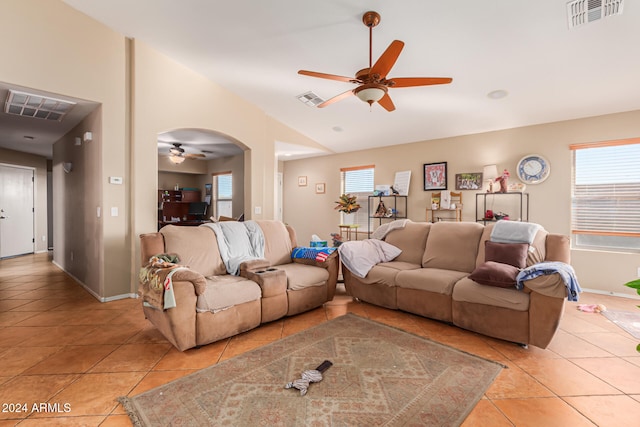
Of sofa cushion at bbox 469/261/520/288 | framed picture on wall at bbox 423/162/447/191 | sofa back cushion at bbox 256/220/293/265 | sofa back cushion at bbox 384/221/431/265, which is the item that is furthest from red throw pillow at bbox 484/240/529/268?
framed picture on wall at bbox 423/162/447/191

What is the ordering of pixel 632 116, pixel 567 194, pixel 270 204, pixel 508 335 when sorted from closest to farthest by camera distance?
pixel 508 335, pixel 632 116, pixel 567 194, pixel 270 204

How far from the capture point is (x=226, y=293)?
268 cm

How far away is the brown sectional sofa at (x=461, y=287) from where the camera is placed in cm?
247

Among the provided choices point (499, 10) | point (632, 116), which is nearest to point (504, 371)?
point (499, 10)

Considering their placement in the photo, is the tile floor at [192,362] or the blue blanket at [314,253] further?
the blue blanket at [314,253]

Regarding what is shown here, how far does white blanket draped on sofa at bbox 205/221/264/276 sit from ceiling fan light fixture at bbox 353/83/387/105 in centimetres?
194

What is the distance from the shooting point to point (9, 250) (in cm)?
679

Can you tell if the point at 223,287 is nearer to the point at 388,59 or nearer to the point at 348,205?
the point at 388,59

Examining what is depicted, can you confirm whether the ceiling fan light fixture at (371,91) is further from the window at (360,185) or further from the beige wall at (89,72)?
the window at (360,185)

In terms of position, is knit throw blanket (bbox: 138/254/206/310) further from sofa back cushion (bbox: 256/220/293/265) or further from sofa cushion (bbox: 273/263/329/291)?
sofa back cushion (bbox: 256/220/293/265)

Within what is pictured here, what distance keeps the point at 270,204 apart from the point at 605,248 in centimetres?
514

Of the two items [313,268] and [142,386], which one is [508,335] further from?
[142,386]

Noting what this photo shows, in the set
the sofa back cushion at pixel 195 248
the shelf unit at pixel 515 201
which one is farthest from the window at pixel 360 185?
the sofa back cushion at pixel 195 248

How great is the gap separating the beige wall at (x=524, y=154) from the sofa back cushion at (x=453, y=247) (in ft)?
5.93
